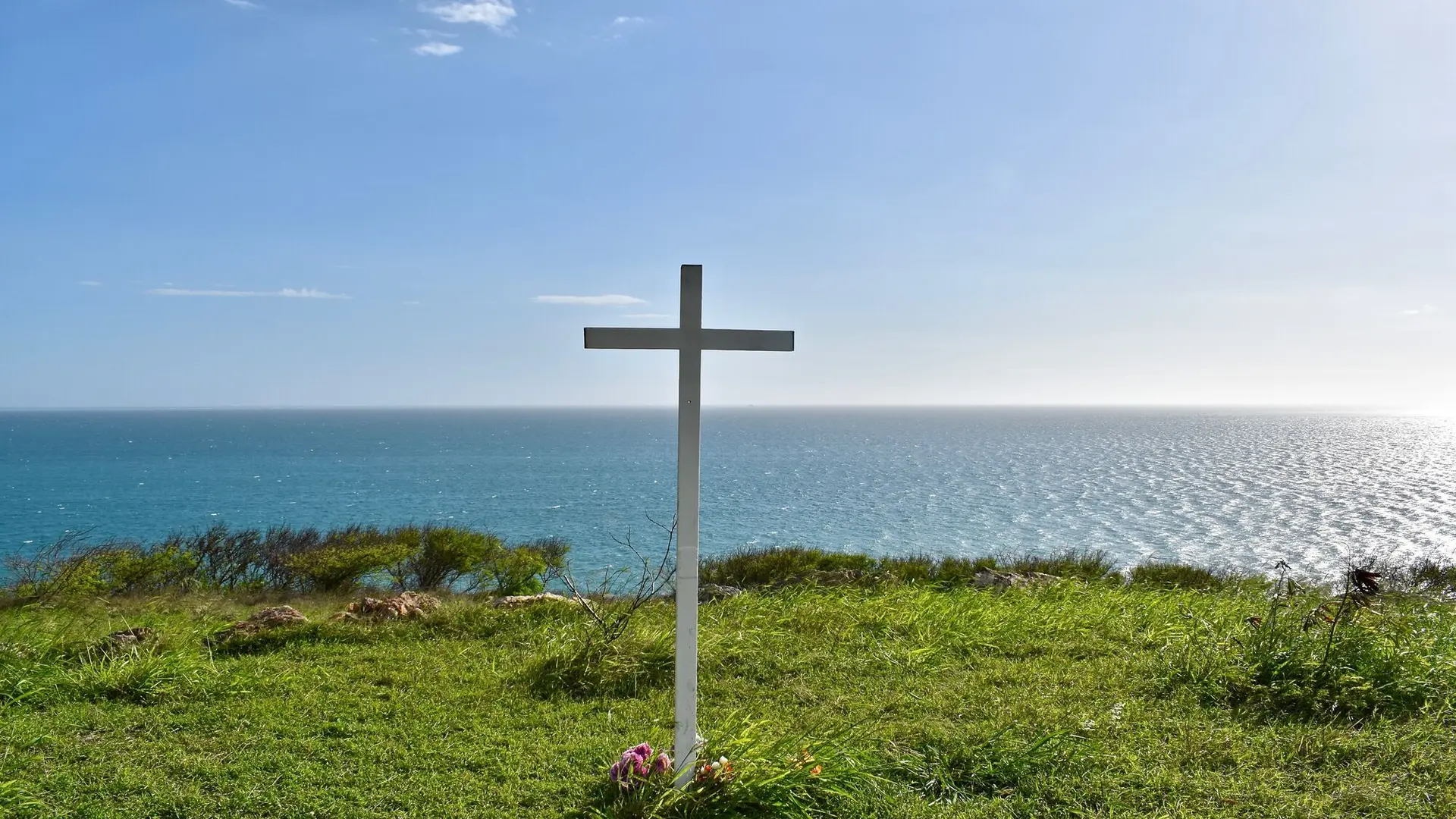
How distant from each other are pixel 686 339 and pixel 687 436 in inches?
15.9

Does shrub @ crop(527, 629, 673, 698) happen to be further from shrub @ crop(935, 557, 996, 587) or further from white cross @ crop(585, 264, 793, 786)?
shrub @ crop(935, 557, 996, 587)

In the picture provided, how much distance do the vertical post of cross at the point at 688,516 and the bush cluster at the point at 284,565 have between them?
631 centimetres

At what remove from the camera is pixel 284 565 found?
43.6ft

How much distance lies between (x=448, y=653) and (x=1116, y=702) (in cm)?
428

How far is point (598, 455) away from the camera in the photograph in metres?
63.7

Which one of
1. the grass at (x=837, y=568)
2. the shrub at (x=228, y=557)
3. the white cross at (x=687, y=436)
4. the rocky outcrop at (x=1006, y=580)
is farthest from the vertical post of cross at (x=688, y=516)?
the shrub at (x=228, y=557)

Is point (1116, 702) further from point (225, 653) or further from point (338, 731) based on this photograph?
point (225, 653)

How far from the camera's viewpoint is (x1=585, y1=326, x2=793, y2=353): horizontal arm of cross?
11.1 ft

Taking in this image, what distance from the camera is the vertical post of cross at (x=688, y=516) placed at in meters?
3.28

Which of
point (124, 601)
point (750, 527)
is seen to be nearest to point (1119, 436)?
point (750, 527)

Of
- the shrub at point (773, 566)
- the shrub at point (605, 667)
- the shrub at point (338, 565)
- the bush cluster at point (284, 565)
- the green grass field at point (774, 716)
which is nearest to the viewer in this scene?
the green grass field at point (774, 716)

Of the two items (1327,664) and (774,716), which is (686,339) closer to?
(774,716)

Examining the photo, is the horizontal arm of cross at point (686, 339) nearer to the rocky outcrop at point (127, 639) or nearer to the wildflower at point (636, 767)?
the wildflower at point (636, 767)

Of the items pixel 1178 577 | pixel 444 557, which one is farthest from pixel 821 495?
pixel 444 557
